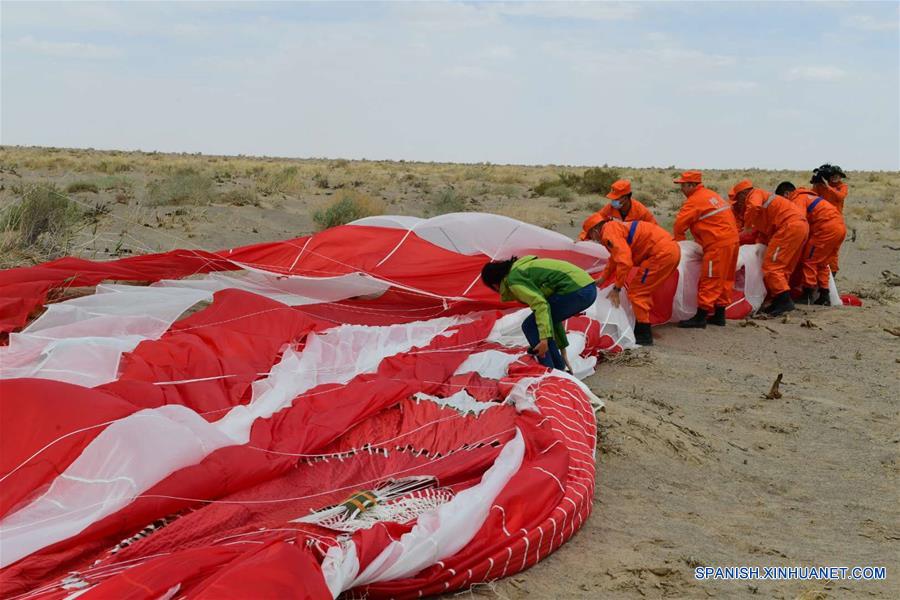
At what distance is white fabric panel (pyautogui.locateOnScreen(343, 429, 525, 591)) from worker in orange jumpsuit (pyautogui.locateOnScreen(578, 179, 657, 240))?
5.07 metres

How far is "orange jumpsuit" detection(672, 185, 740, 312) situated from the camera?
8.45 metres

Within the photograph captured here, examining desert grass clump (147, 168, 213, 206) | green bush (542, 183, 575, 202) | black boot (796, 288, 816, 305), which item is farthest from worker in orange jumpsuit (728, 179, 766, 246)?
green bush (542, 183, 575, 202)

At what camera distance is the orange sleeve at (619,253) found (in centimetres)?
741

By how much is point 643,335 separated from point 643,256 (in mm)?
729

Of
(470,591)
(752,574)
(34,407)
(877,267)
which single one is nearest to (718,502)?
(752,574)

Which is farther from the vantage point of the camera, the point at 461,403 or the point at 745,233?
the point at 745,233

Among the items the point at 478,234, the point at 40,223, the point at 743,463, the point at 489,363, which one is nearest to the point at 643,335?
the point at 478,234

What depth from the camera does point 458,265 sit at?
763 cm

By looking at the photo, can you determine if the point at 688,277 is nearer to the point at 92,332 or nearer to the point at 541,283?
the point at 541,283

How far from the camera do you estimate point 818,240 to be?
9.52m

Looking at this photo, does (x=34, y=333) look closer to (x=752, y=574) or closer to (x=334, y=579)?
(x=334, y=579)

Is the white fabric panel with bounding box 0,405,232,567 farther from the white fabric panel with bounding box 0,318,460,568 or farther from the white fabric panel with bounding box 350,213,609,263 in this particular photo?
the white fabric panel with bounding box 350,213,609,263

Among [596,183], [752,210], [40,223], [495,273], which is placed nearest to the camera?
[495,273]

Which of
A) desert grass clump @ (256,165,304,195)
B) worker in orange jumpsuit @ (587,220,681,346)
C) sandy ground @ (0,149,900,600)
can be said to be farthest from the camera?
desert grass clump @ (256,165,304,195)
